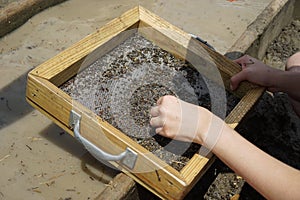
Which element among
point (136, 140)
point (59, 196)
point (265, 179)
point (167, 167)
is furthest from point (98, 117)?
point (265, 179)

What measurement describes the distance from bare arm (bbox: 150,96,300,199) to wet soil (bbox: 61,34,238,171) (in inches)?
6.2

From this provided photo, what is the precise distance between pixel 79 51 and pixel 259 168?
1.08m

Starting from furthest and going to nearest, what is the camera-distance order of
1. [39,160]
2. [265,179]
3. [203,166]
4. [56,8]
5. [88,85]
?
[56,8] → [39,160] → [88,85] → [203,166] → [265,179]

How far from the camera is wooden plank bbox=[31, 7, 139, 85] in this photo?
240 centimetres

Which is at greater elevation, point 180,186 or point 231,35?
point 180,186

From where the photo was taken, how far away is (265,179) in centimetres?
204

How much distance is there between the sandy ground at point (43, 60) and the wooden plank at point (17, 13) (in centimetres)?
5

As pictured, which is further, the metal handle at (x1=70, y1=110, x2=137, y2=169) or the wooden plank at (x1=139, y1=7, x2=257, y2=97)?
the wooden plank at (x1=139, y1=7, x2=257, y2=97)

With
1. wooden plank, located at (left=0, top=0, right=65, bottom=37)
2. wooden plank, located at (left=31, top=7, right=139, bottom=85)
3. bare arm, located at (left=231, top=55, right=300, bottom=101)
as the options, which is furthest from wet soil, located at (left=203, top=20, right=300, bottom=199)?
wooden plank, located at (left=0, top=0, right=65, bottom=37)

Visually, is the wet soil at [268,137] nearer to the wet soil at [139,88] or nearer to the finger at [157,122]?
the wet soil at [139,88]

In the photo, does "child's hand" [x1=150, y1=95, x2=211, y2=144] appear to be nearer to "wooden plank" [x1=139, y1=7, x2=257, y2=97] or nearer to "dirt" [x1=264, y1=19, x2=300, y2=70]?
"wooden plank" [x1=139, y1=7, x2=257, y2=97]

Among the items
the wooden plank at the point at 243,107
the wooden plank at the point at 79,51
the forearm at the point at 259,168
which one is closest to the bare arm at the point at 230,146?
the forearm at the point at 259,168

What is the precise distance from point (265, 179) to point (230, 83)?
0.76 m

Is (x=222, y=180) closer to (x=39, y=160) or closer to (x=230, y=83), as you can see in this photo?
(x=230, y=83)
